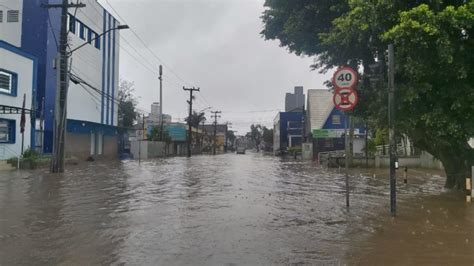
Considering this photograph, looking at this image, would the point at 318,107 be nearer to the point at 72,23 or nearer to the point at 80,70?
the point at 80,70

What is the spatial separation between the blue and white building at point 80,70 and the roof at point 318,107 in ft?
97.9

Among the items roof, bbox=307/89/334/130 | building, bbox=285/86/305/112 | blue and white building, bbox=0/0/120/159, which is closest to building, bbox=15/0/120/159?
blue and white building, bbox=0/0/120/159

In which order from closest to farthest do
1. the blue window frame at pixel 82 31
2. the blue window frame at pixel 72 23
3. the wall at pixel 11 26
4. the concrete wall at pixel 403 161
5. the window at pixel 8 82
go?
the window at pixel 8 82, the concrete wall at pixel 403 161, the wall at pixel 11 26, the blue window frame at pixel 72 23, the blue window frame at pixel 82 31

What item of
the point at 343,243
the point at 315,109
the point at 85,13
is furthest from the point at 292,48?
the point at 315,109

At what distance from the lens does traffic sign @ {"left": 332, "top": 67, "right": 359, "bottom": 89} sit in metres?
10.7

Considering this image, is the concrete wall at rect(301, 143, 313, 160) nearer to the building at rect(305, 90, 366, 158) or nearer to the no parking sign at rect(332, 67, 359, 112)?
the building at rect(305, 90, 366, 158)

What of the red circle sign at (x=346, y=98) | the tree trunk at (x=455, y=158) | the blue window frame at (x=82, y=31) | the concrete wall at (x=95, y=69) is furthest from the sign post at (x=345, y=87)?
the blue window frame at (x=82, y=31)

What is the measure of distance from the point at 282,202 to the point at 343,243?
5.47 m

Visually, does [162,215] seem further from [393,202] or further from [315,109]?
[315,109]

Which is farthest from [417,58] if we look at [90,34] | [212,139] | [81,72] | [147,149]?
[212,139]

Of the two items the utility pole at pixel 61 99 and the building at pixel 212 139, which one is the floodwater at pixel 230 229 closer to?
the utility pole at pixel 61 99

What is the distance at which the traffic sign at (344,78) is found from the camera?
35.2 ft

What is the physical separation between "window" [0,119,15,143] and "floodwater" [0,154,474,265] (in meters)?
17.2

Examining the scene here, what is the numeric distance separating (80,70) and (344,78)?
35.9 meters
